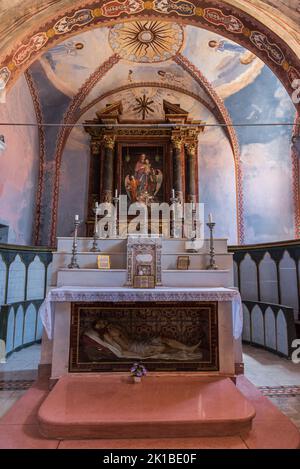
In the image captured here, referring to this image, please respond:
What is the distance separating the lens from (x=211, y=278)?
16.7ft

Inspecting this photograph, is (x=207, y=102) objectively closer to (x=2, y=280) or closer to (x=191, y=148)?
(x=191, y=148)

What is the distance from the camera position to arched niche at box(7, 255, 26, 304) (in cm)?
697

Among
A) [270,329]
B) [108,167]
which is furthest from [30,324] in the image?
[270,329]

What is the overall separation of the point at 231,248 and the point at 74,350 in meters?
5.14

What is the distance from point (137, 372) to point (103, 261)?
1.86 metres

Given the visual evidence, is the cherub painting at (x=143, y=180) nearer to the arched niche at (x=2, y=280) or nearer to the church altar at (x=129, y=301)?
the arched niche at (x=2, y=280)

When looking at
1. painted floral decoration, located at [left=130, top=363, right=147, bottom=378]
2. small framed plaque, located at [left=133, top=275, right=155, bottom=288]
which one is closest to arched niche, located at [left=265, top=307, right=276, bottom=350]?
small framed plaque, located at [left=133, top=275, right=155, bottom=288]

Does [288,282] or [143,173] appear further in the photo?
[143,173]

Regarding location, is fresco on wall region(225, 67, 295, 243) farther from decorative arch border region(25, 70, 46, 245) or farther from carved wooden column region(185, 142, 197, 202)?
decorative arch border region(25, 70, 46, 245)

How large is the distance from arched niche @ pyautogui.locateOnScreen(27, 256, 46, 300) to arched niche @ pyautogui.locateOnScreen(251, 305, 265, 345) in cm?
513

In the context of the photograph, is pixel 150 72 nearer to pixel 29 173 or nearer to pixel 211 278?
pixel 29 173

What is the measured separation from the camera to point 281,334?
6.30 meters

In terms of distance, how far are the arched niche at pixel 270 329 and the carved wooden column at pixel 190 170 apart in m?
3.90
